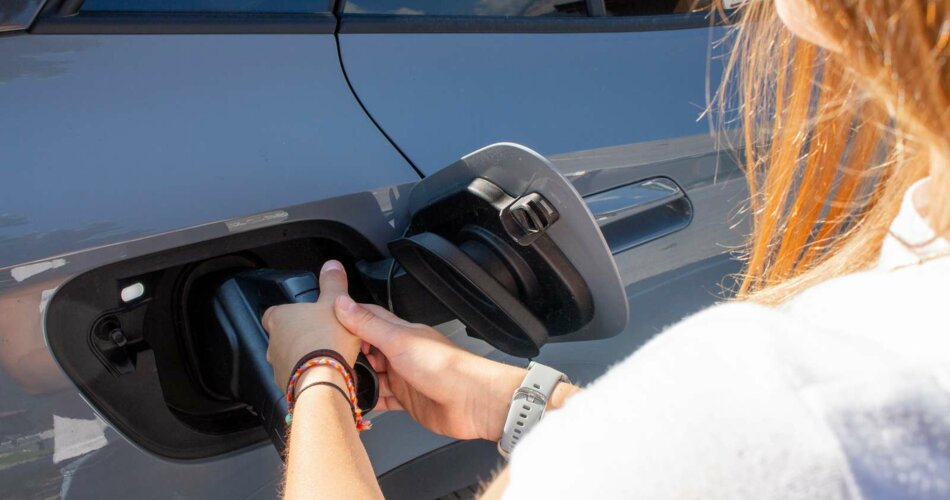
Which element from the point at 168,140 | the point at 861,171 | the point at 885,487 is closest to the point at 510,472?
the point at 885,487

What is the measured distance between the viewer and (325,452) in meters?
1.14

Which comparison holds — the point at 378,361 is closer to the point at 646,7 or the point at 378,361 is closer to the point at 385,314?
the point at 385,314

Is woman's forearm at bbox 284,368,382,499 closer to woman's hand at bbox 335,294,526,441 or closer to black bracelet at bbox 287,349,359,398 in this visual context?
black bracelet at bbox 287,349,359,398

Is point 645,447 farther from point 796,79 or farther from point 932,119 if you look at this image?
point 796,79

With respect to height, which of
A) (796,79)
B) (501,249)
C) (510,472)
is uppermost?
(796,79)

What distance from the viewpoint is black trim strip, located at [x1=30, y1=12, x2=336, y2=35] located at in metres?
1.44

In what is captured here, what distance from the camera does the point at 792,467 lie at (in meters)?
0.55

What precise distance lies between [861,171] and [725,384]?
54cm

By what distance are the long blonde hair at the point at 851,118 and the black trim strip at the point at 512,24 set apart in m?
0.70

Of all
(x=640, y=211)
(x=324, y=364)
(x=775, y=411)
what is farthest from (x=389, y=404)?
(x=775, y=411)

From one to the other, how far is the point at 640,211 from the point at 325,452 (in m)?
1.09

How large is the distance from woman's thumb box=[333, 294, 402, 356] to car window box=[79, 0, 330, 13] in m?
0.58

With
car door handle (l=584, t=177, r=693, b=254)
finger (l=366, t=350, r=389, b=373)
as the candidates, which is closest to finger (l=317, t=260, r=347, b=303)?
finger (l=366, t=350, r=389, b=373)

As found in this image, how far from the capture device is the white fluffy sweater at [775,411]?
546 mm
